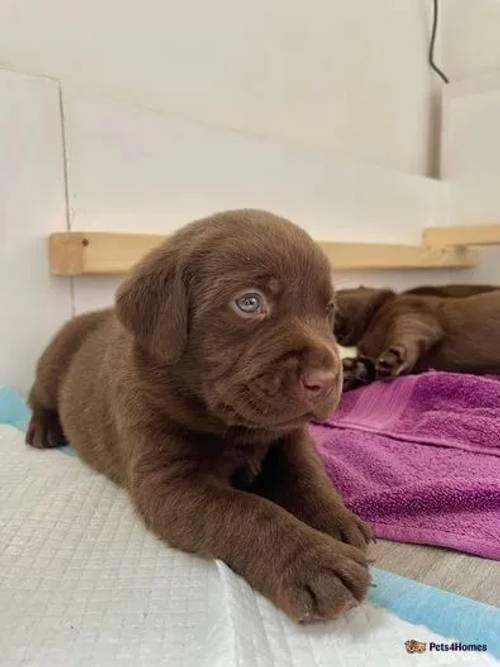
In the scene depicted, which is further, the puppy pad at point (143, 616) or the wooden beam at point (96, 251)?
the wooden beam at point (96, 251)

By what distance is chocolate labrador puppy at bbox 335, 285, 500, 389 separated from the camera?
98.6 inches

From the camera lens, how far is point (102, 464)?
1580 millimetres

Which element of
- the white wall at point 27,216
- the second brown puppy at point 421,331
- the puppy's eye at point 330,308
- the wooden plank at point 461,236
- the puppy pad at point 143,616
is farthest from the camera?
the wooden plank at point 461,236

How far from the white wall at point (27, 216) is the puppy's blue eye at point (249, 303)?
1207 millimetres

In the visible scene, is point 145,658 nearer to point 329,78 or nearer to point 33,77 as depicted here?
point 33,77

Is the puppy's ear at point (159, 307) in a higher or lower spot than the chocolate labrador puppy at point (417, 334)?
higher

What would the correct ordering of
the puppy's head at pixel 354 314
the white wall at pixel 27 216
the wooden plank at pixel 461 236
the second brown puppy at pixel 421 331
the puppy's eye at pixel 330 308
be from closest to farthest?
the puppy's eye at pixel 330 308, the white wall at pixel 27 216, the second brown puppy at pixel 421 331, the puppy's head at pixel 354 314, the wooden plank at pixel 461 236

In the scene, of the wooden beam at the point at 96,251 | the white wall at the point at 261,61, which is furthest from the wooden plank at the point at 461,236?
the wooden beam at the point at 96,251

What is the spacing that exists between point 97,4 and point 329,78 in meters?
1.62

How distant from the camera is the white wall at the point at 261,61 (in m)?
2.33

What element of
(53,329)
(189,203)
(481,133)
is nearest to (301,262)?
(53,329)

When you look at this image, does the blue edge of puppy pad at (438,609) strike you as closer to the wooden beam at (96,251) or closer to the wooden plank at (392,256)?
the wooden beam at (96,251)

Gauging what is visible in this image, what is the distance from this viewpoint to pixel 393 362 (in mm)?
2445

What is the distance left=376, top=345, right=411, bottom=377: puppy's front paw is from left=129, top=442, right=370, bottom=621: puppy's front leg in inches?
52.2
